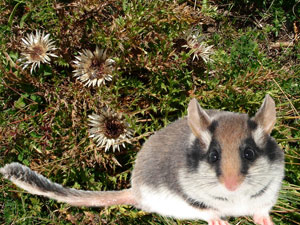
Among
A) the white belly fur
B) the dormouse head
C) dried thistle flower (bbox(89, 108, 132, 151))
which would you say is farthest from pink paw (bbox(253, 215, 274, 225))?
dried thistle flower (bbox(89, 108, 132, 151))

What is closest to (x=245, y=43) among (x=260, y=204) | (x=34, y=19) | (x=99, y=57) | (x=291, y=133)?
(x=291, y=133)

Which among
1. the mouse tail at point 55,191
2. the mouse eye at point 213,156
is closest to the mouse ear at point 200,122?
the mouse eye at point 213,156

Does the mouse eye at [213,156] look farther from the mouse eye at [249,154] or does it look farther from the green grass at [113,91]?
the green grass at [113,91]

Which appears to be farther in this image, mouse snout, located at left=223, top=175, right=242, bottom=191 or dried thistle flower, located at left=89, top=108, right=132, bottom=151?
dried thistle flower, located at left=89, top=108, right=132, bottom=151

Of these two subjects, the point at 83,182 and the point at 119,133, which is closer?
the point at 119,133

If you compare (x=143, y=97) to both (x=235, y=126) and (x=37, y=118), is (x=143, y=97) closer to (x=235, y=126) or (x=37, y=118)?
(x=37, y=118)

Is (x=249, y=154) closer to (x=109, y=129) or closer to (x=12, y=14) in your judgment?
(x=109, y=129)

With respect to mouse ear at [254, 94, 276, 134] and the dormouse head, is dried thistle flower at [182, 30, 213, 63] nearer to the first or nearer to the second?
the dormouse head
